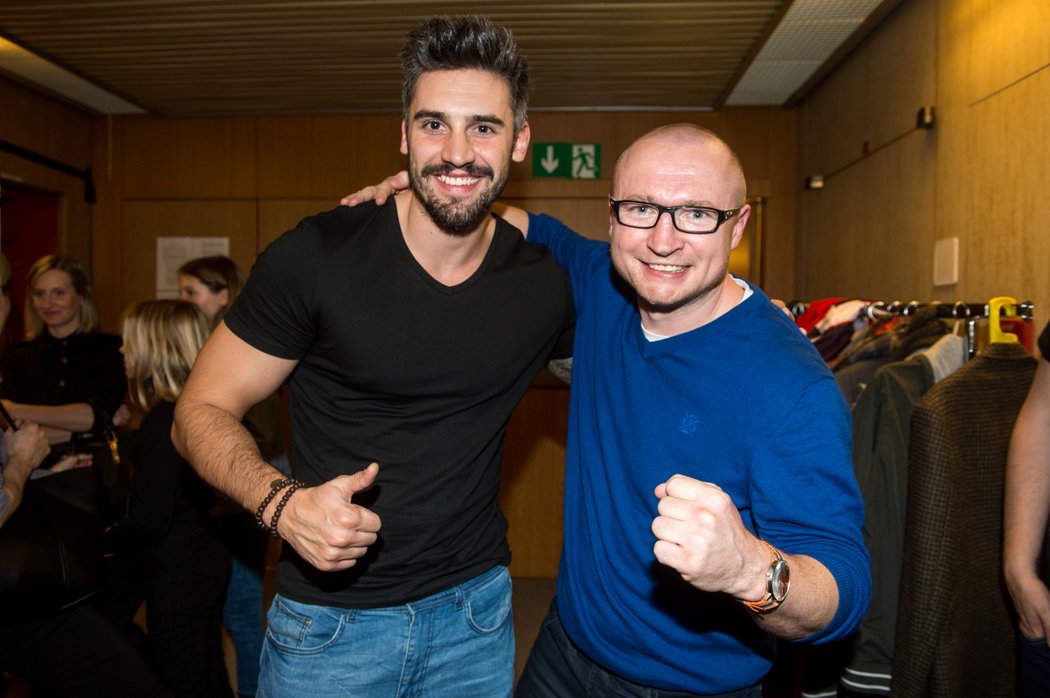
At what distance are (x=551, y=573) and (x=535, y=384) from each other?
1.12 metres

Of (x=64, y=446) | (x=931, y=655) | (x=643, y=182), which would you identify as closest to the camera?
(x=643, y=182)

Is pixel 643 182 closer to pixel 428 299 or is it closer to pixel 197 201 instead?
pixel 428 299

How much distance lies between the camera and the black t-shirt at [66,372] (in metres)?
3.27

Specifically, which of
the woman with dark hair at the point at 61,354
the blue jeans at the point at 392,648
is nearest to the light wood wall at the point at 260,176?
the woman with dark hair at the point at 61,354

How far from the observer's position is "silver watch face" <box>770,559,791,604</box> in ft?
3.33

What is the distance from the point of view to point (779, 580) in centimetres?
102

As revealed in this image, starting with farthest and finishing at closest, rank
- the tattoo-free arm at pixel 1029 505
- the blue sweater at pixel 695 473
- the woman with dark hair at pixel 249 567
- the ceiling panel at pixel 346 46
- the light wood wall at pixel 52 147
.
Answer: the light wood wall at pixel 52 147 → the ceiling panel at pixel 346 46 → the woman with dark hair at pixel 249 567 → the tattoo-free arm at pixel 1029 505 → the blue sweater at pixel 695 473

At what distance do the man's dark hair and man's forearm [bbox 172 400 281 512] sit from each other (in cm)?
70

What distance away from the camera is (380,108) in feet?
17.0

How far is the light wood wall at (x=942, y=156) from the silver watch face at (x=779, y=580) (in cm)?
182

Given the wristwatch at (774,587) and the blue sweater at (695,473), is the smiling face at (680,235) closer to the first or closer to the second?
the blue sweater at (695,473)

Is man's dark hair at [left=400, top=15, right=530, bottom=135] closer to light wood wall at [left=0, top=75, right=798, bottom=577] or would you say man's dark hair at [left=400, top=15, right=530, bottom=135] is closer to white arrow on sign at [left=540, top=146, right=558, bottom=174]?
light wood wall at [left=0, top=75, right=798, bottom=577]

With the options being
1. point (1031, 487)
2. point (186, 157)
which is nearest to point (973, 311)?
point (1031, 487)

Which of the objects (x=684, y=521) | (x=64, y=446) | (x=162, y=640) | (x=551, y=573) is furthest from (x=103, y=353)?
(x=684, y=521)
